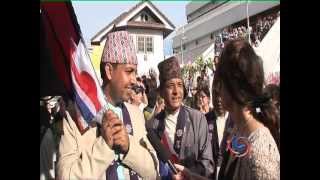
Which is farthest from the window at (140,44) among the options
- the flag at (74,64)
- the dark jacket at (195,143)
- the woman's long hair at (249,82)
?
the woman's long hair at (249,82)

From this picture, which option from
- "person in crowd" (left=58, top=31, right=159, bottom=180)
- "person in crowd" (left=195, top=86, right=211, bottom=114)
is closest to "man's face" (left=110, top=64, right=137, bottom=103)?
"person in crowd" (left=58, top=31, right=159, bottom=180)

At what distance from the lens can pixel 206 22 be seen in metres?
5.09

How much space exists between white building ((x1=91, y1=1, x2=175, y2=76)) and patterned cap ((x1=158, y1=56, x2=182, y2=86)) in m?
0.05

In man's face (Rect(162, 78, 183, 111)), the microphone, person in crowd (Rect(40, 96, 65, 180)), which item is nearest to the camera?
person in crowd (Rect(40, 96, 65, 180))

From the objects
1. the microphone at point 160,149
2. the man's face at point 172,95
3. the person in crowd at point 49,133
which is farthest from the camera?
the man's face at point 172,95

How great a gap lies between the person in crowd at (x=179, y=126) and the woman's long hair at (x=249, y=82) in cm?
40

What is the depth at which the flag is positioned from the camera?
4.53 metres

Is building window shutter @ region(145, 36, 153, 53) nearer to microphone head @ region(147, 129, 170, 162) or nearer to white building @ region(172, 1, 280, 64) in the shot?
white building @ region(172, 1, 280, 64)

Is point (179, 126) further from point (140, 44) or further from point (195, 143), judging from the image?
point (140, 44)

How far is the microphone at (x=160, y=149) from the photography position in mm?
4660

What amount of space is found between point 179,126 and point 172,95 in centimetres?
29

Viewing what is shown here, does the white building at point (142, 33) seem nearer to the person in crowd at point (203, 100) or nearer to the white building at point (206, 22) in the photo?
the white building at point (206, 22)
